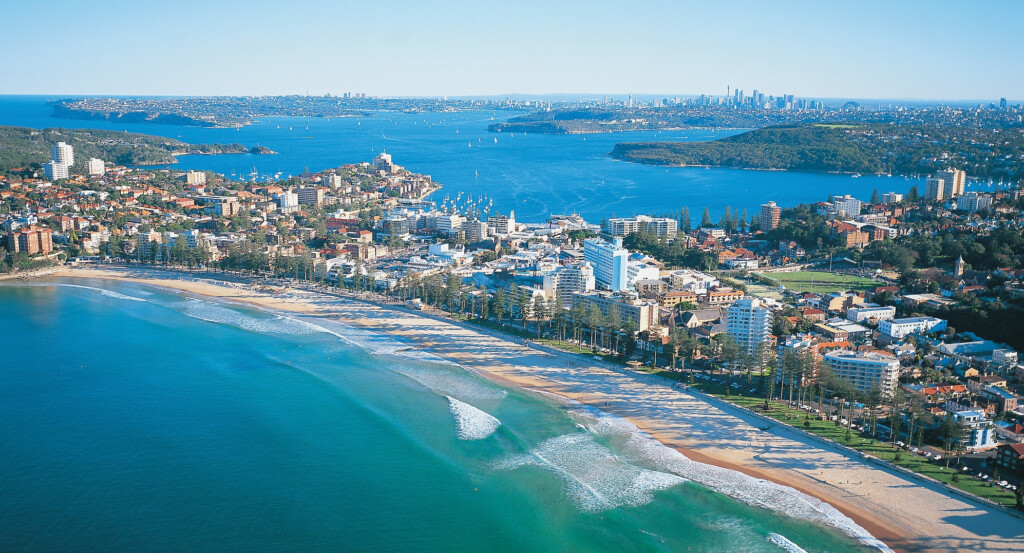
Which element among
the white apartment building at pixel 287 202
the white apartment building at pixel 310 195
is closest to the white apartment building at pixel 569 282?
the white apartment building at pixel 287 202

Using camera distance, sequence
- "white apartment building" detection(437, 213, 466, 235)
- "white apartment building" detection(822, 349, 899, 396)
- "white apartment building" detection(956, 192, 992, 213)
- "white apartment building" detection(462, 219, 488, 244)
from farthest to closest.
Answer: "white apartment building" detection(437, 213, 466, 235), "white apartment building" detection(956, 192, 992, 213), "white apartment building" detection(462, 219, 488, 244), "white apartment building" detection(822, 349, 899, 396)

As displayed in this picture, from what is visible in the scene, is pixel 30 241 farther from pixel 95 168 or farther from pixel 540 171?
pixel 540 171

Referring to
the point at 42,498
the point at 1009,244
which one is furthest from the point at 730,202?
the point at 42,498

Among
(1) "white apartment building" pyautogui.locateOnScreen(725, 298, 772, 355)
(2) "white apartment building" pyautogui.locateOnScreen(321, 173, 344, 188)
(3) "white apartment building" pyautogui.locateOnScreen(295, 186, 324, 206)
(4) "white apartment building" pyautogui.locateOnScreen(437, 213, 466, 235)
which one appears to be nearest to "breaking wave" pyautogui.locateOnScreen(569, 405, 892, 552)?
(1) "white apartment building" pyautogui.locateOnScreen(725, 298, 772, 355)

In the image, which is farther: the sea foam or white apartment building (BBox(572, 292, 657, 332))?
white apartment building (BBox(572, 292, 657, 332))

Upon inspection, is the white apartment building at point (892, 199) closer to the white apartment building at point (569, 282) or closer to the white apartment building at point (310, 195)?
the white apartment building at point (569, 282)

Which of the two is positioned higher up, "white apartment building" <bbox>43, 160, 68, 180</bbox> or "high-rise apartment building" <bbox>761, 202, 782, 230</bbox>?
"white apartment building" <bbox>43, 160, 68, 180</bbox>

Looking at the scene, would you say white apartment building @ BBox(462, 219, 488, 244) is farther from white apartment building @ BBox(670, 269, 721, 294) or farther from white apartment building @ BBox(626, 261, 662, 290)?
white apartment building @ BBox(670, 269, 721, 294)

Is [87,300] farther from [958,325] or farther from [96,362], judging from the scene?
[958,325]
